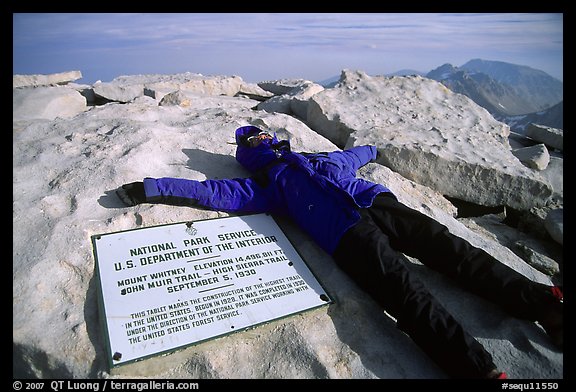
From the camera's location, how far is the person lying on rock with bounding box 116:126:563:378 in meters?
2.22

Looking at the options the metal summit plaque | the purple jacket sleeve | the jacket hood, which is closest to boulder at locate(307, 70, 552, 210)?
the jacket hood

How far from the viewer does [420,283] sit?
8.05 feet

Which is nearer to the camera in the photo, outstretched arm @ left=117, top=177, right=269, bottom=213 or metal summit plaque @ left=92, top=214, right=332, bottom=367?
metal summit plaque @ left=92, top=214, right=332, bottom=367

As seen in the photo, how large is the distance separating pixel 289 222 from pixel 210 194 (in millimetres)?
808

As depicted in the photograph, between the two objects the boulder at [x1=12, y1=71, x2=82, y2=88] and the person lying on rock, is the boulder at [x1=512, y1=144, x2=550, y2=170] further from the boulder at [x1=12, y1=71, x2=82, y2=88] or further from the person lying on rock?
the boulder at [x1=12, y1=71, x2=82, y2=88]

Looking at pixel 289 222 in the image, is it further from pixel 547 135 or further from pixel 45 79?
pixel 45 79

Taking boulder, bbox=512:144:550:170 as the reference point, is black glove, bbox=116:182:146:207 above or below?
above

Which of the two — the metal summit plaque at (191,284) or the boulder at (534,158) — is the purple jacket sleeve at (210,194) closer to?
the metal summit plaque at (191,284)

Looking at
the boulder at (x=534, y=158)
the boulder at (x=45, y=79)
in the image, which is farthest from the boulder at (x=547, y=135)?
the boulder at (x=45, y=79)

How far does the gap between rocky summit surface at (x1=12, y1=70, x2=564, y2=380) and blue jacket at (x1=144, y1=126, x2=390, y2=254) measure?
161 mm

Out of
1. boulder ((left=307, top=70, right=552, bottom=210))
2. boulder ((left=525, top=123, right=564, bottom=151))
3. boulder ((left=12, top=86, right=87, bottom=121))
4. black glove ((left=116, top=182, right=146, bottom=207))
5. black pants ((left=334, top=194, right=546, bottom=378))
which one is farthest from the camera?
boulder ((left=525, top=123, right=564, bottom=151))

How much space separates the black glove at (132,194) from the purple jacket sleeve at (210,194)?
2.9 inches

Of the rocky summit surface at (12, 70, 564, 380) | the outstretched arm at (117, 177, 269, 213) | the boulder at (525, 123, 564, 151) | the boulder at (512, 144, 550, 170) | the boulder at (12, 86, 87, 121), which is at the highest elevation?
the outstretched arm at (117, 177, 269, 213)
